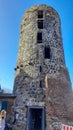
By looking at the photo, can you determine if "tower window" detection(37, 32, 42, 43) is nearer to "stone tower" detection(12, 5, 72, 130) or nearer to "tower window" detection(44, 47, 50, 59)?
"stone tower" detection(12, 5, 72, 130)

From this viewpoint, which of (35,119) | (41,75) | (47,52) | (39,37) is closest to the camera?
(41,75)

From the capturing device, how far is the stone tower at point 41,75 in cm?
1535

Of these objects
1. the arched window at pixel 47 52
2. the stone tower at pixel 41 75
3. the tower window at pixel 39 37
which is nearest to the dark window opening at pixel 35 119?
the stone tower at pixel 41 75

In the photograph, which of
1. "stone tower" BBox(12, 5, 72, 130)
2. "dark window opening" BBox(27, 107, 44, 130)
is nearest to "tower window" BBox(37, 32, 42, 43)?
"stone tower" BBox(12, 5, 72, 130)

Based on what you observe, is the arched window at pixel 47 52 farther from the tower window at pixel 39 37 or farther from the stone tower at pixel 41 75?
the tower window at pixel 39 37

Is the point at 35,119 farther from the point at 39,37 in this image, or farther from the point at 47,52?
the point at 39,37

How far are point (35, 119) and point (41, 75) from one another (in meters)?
4.85

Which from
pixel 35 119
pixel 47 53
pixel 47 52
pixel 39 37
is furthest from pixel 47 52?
pixel 35 119

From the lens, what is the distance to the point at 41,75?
17234 millimetres

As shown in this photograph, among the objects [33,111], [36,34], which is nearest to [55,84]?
[33,111]

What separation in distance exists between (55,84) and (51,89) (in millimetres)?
728

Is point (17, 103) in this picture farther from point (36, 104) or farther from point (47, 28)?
point (47, 28)

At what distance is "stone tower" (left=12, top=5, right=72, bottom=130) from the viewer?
15.4 metres

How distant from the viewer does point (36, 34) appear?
64.8 ft
